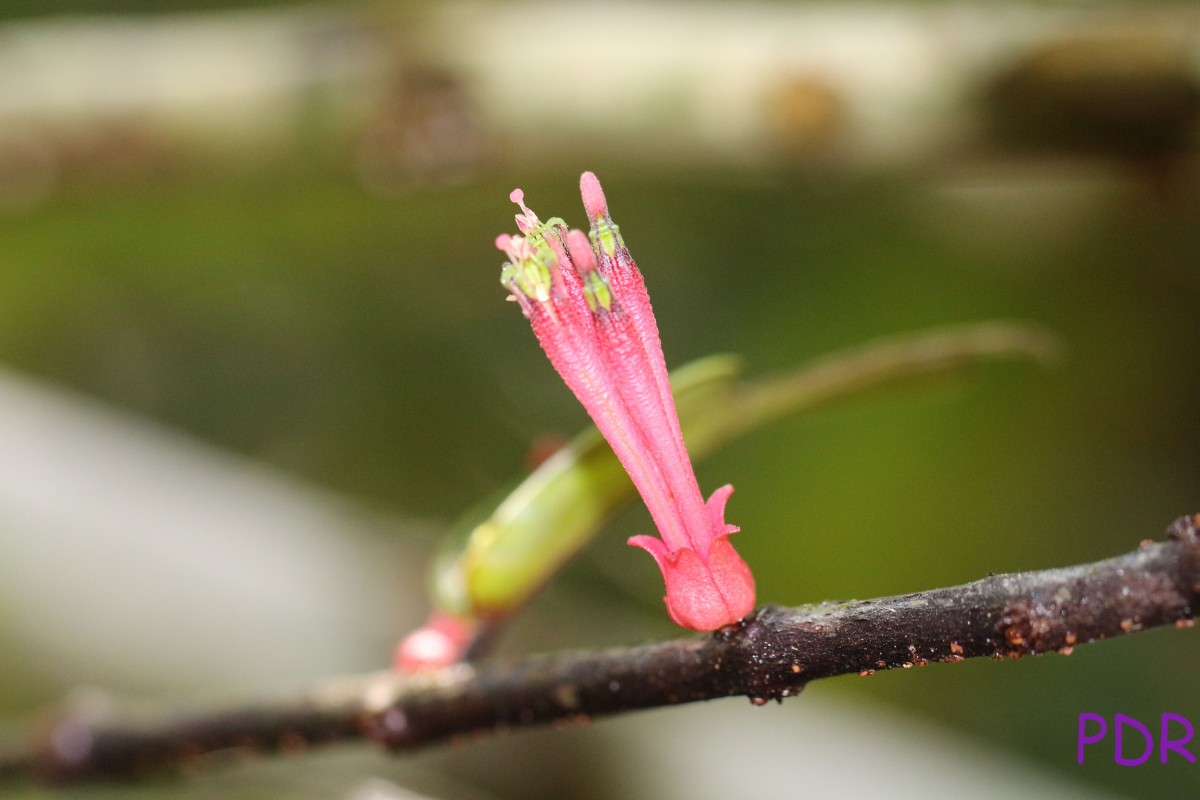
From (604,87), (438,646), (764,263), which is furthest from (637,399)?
(764,263)

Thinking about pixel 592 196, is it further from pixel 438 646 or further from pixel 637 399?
pixel 438 646

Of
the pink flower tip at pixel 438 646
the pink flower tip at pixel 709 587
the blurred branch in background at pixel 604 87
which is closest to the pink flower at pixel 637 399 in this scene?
the pink flower tip at pixel 709 587

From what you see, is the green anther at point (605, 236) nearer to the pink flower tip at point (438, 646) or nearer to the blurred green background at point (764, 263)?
the pink flower tip at point (438, 646)

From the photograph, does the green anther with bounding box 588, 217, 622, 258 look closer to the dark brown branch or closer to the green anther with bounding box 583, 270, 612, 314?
the green anther with bounding box 583, 270, 612, 314

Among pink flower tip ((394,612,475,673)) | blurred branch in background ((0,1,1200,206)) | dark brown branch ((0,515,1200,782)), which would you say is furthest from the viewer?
blurred branch in background ((0,1,1200,206))

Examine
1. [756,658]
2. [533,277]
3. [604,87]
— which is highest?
[604,87]

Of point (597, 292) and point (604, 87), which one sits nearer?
point (597, 292)

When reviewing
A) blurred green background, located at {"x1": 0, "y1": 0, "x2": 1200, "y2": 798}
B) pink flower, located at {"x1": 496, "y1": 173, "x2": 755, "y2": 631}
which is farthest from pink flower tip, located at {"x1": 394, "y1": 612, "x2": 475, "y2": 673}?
blurred green background, located at {"x1": 0, "y1": 0, "x2": 1200, "y2": 798}
